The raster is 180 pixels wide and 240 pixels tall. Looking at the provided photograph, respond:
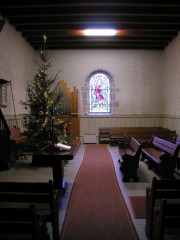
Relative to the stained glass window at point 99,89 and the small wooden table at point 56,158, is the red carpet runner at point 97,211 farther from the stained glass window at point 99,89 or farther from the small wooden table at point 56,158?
the stained glass window at point 99,89

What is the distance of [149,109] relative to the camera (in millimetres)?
11539

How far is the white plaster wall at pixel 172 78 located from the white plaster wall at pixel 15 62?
556 cm

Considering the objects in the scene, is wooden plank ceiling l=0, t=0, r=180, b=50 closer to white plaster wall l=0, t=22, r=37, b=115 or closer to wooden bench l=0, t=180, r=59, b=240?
white plaster wall l=0, t=22, r=37, b=115

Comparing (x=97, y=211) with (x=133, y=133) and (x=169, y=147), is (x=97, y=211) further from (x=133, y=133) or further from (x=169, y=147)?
(x=133, y=133)

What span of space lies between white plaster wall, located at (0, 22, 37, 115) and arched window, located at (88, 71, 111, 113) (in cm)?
264

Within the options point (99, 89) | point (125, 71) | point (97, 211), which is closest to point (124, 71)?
point (125, 71)

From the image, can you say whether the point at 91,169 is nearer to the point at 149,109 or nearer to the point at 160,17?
the point at 160,17

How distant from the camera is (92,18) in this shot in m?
7.75

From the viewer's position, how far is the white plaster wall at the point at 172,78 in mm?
9500

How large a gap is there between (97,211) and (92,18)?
586 centimetres

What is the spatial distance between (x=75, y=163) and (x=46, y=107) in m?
1.68

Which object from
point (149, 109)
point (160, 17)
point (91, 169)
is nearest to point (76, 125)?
point (149, 109)

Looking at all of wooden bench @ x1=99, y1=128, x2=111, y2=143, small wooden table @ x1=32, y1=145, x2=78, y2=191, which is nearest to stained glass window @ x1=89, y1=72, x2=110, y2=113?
wooden bench @ x1=99, y1=128, x2=111, y2=143

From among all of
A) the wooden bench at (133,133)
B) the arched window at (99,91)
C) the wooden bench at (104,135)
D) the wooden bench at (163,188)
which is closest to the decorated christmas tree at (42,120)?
the wooden bench at (133,133)
